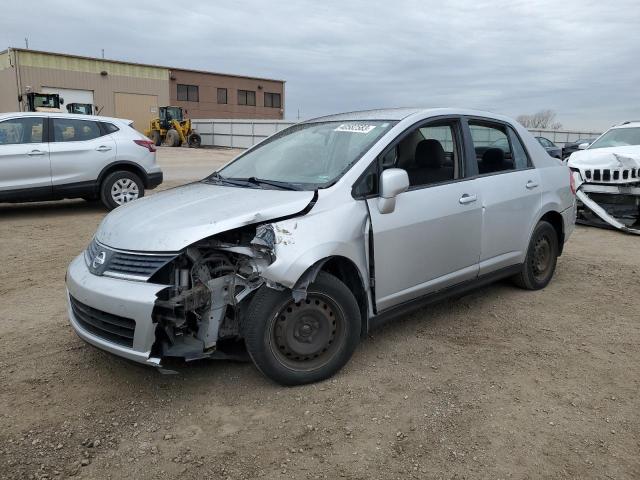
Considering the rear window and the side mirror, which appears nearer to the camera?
the side mirror

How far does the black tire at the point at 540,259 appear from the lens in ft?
16.9

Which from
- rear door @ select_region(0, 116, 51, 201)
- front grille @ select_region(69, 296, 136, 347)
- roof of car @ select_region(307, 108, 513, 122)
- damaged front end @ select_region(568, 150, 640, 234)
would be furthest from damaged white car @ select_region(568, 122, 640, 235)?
rear door @ select_region(0, 116, 51, 201)

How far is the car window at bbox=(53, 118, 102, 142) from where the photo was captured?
29.5 ft

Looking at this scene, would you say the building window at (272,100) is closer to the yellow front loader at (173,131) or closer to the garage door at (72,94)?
the garage door at (72,94)

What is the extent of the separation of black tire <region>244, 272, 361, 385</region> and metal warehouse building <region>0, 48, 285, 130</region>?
1444 inches

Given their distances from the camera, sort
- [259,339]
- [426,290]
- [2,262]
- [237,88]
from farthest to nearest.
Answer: [237,88], [2,262], [426,290], [259,339]

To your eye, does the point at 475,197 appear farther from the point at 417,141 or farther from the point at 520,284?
the point at 520,284

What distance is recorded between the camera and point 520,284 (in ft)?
17.4

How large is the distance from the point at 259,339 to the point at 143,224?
98 centimetres

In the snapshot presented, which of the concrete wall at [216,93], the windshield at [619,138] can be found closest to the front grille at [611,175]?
the windshield at [619,138]

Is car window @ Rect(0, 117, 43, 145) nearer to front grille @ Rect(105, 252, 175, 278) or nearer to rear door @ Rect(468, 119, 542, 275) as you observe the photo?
front grille @ Rect(105, 252, 175, 278)

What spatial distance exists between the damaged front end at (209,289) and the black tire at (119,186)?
664 centimetres

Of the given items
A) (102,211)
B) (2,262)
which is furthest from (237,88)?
(2,262)

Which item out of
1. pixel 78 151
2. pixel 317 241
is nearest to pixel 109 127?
pixel 78 151
